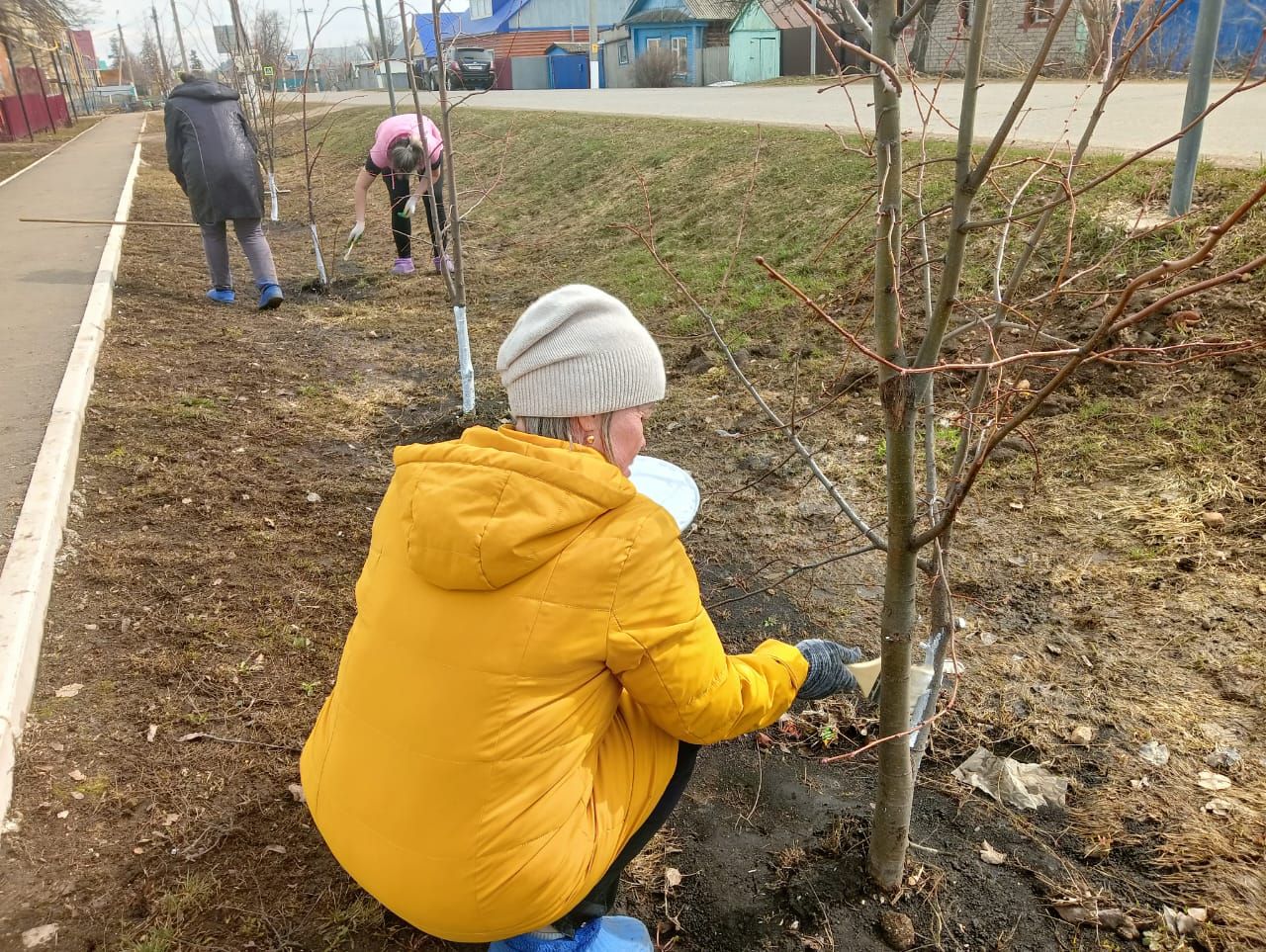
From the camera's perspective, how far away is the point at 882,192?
4.66 feet

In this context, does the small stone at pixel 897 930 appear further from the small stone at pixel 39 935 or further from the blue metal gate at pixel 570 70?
the blue metal gate at pixel 570 70

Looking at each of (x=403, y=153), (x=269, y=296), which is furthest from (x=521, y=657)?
(x=403, y=153)

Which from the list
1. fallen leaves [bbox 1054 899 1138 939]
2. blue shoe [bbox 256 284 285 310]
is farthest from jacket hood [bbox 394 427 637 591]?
blue shoe [bbox 256 284 285 310]

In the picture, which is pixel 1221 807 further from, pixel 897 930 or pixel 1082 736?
pixel 897 930

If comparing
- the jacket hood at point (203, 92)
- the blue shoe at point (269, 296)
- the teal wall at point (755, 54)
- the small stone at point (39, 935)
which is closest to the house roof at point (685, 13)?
the teal wall at point (755, 54)

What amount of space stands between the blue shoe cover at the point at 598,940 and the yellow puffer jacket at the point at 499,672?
185 mm

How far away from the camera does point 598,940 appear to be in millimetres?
1672

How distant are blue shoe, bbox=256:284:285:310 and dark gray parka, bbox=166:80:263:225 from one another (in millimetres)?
538

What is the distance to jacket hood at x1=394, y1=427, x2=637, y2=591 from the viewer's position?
4.03 ft

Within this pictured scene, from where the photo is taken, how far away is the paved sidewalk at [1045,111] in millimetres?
5477

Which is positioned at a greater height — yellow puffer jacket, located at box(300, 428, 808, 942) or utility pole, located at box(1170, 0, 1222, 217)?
utility pole, located at box(1170, 0, 1222, 217)

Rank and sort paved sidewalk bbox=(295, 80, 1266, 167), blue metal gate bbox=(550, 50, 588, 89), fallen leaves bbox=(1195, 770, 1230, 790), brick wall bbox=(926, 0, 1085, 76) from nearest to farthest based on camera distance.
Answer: brick wall bbox=(926, 0, 1085, 76) → fallen leaves bbox=(1195, 770, 1230, 790) → paved sidewalk bbox=(295, 80, 1266, 167) → blue metal gate bbox=(550, 50, 588, 89)

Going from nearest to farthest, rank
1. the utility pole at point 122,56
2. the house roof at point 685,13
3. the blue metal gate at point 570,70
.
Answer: the house roof at point 685,13 < the blue metal gate at point 570,70 < the utility pole at point 122,56

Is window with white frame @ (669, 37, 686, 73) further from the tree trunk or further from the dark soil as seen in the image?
the tree trunk
